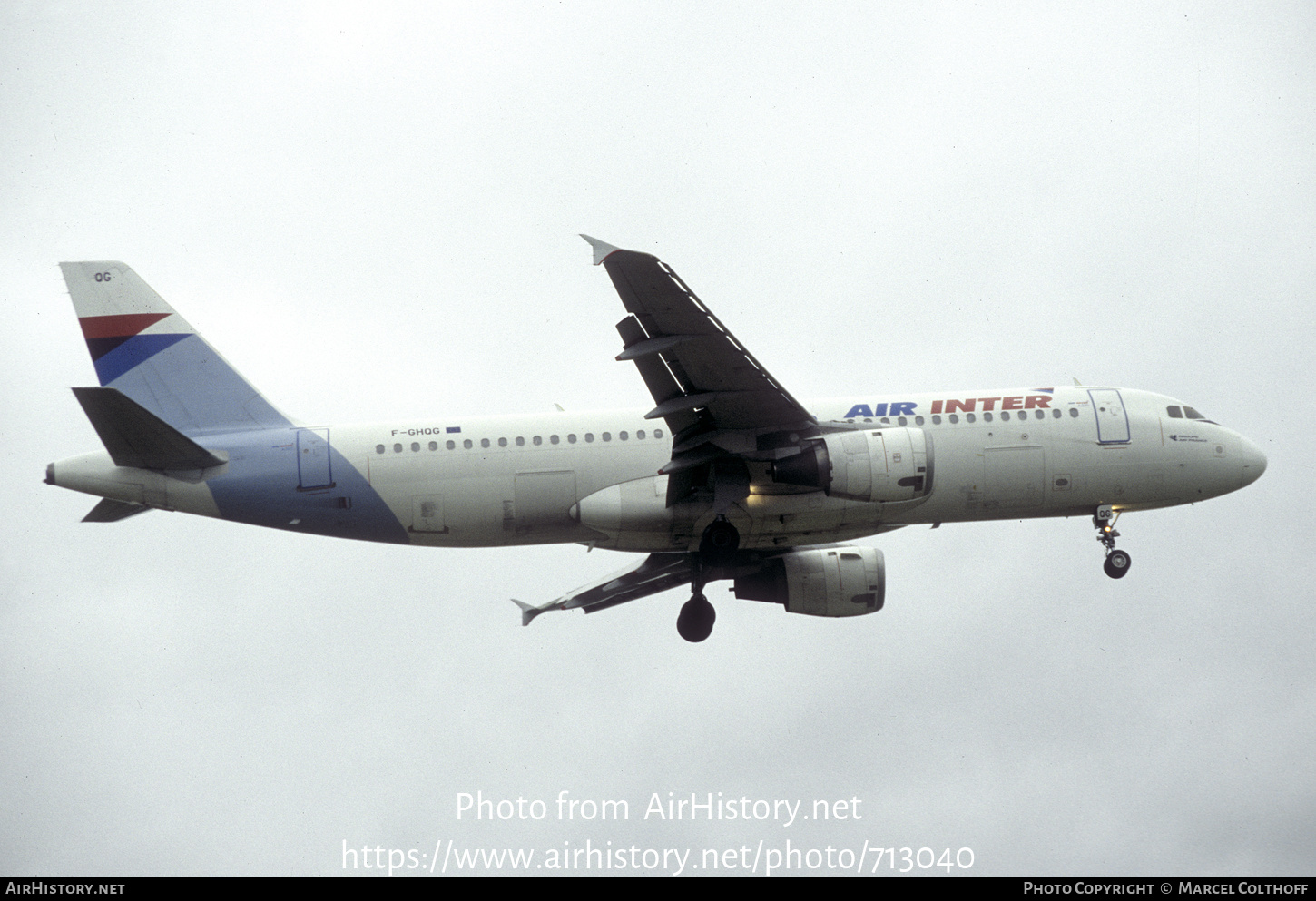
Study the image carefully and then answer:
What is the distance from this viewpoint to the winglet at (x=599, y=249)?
2353 centimetres

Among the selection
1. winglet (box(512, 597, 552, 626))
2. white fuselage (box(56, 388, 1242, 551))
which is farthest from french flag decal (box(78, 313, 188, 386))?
winglet (box(512, 597, 552, 626))

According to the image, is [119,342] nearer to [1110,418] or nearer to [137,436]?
[137,436]

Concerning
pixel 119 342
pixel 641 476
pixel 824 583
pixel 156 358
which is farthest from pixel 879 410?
pixel 119 342

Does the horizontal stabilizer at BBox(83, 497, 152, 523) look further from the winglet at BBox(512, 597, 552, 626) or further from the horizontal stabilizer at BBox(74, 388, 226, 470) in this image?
the winglet at BBox(512, 597, 552, 626)

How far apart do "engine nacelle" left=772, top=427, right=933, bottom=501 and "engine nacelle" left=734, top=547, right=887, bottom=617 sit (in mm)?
5867

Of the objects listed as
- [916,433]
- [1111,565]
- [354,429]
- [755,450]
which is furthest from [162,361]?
[1111,565]

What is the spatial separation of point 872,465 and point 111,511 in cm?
1783

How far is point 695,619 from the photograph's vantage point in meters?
33.7

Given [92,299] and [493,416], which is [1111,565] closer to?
[493,416]

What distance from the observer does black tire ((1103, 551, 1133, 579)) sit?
32000mm

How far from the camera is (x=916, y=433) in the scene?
27969 millimetres

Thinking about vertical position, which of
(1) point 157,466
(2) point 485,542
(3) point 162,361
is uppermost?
(3) point 162,361

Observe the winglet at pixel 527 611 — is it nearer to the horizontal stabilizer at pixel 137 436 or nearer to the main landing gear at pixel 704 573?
the main landing gear at pixel 704 573

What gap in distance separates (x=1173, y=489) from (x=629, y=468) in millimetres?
13687
